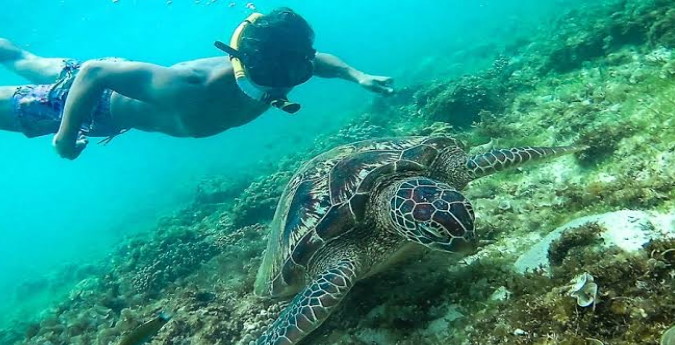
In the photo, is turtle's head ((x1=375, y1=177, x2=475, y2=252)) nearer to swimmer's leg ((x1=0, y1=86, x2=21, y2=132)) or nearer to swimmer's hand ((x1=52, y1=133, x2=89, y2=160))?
swimmer's hand ((x1=52, y1=133, x2=89, y2=160))

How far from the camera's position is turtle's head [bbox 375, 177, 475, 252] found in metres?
2.92

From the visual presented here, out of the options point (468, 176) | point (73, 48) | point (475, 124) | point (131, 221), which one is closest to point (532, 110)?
point (475, 124)

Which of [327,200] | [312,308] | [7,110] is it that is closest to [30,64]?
[7,110]

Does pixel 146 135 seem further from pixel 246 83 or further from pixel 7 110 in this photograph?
pixel 246 83

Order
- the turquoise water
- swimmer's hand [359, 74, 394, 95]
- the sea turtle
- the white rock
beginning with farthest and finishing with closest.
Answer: the turquoise water, swimmer's hand [359, 74, 394, 95], the sea turtle, the white rock

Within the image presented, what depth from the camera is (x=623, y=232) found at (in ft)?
9.38

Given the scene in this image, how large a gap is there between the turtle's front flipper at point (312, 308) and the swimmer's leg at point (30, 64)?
23.9 feet

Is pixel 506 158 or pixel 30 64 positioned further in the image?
pixel 30 64

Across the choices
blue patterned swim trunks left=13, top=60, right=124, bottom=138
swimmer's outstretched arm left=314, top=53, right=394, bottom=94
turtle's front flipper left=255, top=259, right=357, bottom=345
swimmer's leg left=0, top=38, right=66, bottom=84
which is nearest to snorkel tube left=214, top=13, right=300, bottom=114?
swimmer's outstretched arm left=314, top=53, right=394, bottom=94

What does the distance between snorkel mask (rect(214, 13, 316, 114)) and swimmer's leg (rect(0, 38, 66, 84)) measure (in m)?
4.91

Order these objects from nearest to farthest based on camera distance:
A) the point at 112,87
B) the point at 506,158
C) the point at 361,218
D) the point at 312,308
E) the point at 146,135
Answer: the point at 312,308
the point at 361,218
the point at 506,158
the point at 112,87
the point at 146,135

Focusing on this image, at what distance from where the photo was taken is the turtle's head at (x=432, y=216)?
2916mm

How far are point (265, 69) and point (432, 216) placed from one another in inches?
113

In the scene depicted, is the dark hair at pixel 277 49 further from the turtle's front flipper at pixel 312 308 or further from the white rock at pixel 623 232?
the white rock at pixel 623 232
